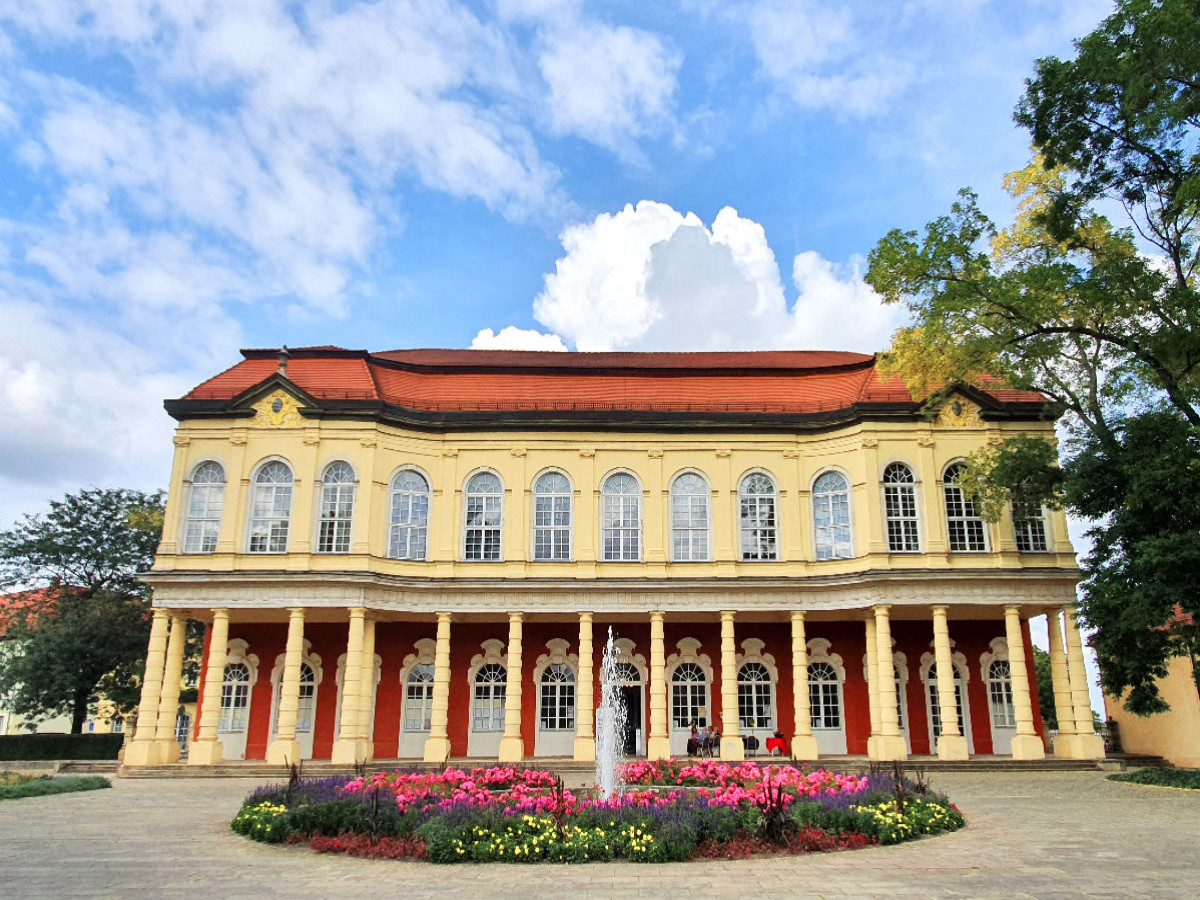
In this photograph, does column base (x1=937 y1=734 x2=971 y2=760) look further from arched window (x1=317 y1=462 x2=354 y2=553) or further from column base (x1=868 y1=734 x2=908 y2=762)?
arched window (x1=317 y1=462 x2=354 y2=553)

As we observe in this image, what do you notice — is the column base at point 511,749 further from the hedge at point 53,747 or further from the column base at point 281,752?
the hedge at point 53,747

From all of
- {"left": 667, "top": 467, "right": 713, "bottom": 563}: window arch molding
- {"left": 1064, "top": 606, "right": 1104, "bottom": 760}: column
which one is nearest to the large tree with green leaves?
{"left": 1064, "top": 606, "right": 1104, "bottom": 760}: column

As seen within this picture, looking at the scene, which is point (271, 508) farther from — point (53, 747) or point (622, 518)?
point (53, 747)

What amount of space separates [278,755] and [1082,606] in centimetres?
2037

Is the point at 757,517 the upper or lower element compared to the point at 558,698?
upper

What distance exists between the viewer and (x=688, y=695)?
93.0ft

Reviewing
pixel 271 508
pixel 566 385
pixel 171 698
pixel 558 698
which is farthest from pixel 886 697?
pixel 171 698

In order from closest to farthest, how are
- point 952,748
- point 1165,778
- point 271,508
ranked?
point 1165,778, point 952,748, point 271,508

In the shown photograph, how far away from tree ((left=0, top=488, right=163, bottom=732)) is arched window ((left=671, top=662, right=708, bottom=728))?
18.8 metres

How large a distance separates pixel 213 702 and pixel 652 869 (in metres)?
18.5

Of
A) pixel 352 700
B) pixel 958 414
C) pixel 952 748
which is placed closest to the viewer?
pixel 952 748

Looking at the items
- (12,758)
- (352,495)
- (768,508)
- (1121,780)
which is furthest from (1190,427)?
(12,758)

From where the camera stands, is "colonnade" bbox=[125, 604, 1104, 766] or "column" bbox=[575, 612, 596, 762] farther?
"column" bbox=[575, 612, 596, 762]

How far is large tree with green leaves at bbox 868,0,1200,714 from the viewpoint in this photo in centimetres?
1889
